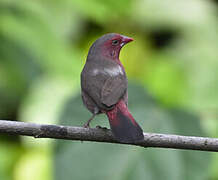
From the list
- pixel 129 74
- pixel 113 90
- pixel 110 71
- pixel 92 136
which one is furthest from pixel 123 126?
pixel 129 74

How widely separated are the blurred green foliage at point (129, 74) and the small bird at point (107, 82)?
4.00 feet

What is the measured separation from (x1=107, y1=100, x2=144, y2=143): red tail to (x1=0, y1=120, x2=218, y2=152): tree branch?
3 cm

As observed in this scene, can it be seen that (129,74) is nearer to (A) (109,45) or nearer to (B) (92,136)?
(A) (109,45)

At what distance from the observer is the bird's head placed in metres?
2.61

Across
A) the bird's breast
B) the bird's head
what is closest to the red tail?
the bird's breast

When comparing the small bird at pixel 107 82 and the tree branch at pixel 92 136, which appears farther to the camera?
the small bird at pixel 107 82

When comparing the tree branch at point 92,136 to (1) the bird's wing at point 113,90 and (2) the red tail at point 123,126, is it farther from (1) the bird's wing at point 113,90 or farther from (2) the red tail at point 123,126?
(1) the bird's wing at point 113,90

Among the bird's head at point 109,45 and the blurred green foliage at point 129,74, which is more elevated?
the bird's head at point 109,45

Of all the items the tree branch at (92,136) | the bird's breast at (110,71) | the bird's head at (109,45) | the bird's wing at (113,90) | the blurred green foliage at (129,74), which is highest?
the bird's head at (109,45)

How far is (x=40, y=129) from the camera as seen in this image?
2.35 m

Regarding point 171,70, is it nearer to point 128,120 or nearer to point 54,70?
point 54,70

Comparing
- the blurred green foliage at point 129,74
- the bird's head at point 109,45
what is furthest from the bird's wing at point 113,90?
the blurred green foliage at point 129,74

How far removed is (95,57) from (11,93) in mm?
2407

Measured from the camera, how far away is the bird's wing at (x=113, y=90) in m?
2.55
